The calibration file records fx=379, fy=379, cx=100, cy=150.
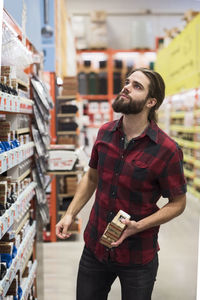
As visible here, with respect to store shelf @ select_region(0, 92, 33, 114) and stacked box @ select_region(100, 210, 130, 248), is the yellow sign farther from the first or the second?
stacked box @ select_region(100, 210, 130, 248)

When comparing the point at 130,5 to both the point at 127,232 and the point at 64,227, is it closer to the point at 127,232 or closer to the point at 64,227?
the point at 64,227

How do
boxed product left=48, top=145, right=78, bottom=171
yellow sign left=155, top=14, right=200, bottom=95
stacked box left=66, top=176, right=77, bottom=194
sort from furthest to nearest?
yellow sign left=155, top=14, right=200, bottom=95, stacked box left=66, top=176, right=77, bottom=194, boxed product left=48, top=145, right=78, bottom=171

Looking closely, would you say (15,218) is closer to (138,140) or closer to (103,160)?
(103,160)

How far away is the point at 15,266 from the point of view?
1920 millimetres

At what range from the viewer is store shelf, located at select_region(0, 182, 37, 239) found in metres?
1.63

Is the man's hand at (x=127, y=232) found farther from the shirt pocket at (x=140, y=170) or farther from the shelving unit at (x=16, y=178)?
the shelving unit at (x=16, y=178)

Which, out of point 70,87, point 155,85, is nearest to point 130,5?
point 70,87

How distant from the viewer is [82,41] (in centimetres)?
868

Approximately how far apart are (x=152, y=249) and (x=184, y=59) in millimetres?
6553

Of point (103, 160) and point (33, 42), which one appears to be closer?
point (103, 160)

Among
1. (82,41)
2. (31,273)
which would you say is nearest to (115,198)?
(31,273)

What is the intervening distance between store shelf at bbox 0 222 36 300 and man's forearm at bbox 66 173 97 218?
Answer: 380mm

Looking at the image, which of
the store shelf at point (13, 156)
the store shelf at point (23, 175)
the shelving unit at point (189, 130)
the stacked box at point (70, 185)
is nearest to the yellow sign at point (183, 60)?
the shelving unit at point (189, 130)

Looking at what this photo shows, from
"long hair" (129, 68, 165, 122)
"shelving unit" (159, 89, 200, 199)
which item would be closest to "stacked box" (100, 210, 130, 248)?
"long hair" (129, 68, 165, 122)
